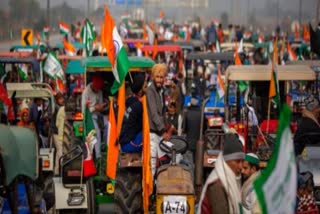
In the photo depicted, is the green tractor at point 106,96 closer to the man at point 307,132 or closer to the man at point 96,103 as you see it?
the man at point 96,103

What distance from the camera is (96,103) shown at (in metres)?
18.0

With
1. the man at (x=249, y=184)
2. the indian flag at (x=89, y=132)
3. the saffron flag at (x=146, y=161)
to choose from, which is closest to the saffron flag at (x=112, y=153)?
the indian flag at (x=89, y=132)

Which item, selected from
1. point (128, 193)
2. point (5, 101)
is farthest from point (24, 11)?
point (128, 193)

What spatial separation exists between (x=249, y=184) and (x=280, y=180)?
2007 millimetres

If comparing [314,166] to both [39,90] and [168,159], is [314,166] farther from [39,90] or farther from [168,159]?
[39,90]

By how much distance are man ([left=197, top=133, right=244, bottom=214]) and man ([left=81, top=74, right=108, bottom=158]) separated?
8.15 m

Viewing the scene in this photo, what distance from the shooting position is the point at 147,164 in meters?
12.2

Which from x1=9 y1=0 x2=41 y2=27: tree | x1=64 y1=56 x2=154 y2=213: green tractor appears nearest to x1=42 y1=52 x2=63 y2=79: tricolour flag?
x1=64 y1=56 x2=154 y2=213: green tractor

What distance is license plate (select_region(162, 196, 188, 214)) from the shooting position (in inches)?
440

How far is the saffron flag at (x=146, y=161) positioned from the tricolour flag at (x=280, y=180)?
15.8ft

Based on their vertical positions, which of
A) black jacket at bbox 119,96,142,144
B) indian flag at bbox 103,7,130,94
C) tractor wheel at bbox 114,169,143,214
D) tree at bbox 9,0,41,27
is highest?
tree at bbox 9,0,41,27

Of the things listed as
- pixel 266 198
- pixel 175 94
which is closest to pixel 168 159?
pixel 266 198

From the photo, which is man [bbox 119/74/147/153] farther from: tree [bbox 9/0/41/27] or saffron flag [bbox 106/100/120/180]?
tree [bbox 9/0/41/27]

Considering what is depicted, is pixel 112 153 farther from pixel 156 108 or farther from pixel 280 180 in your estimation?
pixel 280 180
